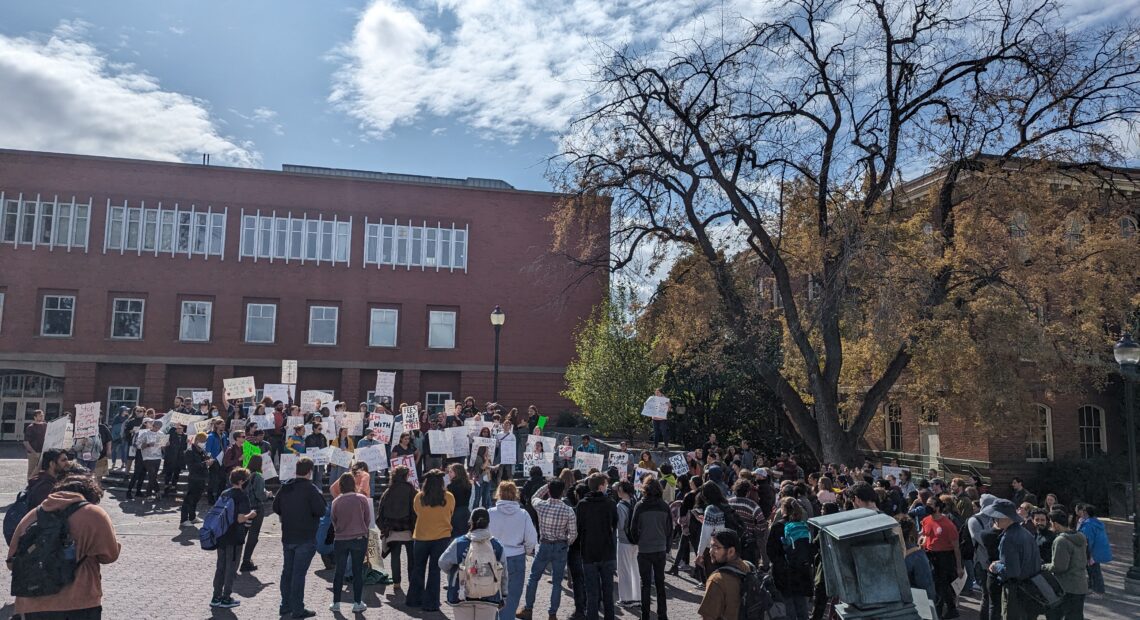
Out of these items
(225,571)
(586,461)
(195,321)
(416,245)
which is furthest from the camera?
(416,245)

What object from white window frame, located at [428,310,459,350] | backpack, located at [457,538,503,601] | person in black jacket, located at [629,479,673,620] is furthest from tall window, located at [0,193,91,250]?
backpack, located at [457,538,503,601]

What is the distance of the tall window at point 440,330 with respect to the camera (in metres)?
38.5

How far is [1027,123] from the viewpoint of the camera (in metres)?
19.6

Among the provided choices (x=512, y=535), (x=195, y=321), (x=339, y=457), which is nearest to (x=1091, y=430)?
(x=339, y=457)

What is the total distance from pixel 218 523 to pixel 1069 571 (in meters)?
9.86

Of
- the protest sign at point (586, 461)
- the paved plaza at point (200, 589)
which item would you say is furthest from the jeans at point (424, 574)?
the protest sign at point (586, 461)

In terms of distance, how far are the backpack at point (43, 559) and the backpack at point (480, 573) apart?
10.8 ft

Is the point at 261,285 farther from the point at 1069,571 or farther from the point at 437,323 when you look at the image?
the point at 1069,571

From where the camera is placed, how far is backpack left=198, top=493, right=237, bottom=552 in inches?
378

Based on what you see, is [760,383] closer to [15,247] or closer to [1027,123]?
[1027,123]

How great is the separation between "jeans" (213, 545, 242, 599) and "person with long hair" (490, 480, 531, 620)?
142 inches

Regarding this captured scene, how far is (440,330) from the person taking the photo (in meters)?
38.6

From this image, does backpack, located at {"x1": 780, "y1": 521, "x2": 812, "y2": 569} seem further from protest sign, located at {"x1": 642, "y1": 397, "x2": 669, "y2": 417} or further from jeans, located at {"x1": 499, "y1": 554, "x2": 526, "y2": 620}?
protest sign, located at {"x1": 642, "y1": 397, "x2": 669, "y2": 417}

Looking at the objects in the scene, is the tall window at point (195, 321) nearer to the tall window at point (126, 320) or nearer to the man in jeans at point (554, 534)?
the tall window at point (126, 320)
